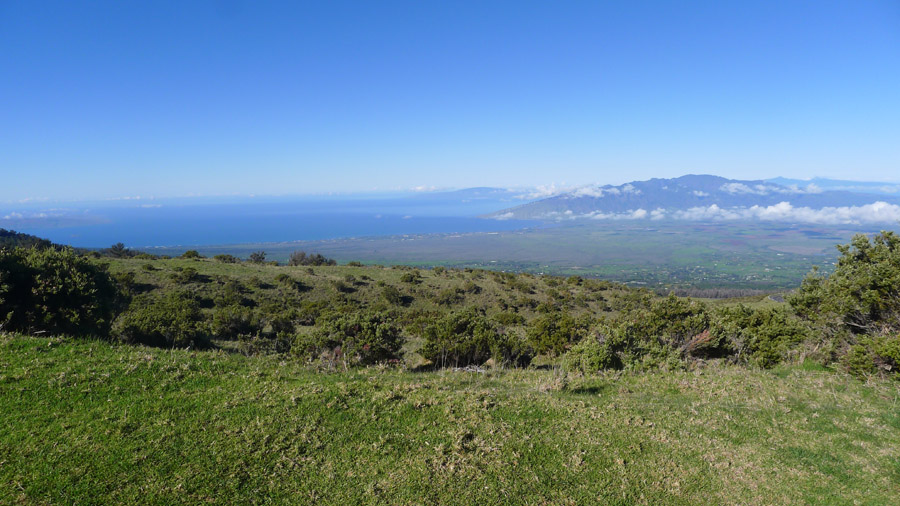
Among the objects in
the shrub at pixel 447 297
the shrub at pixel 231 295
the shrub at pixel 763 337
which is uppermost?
the shrub at pixel 763 337

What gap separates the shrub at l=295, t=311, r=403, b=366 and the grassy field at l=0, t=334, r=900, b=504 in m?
6.59

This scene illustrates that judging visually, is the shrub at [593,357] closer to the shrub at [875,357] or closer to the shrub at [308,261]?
the shrub at [875,357]

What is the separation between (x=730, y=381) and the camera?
34.4ft

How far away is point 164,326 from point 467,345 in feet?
48.8

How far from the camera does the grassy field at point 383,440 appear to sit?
5.20m

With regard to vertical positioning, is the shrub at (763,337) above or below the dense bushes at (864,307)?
below

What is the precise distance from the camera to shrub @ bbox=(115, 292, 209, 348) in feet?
54.9

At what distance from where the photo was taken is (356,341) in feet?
52.3

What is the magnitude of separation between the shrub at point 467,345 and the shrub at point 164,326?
9.08 meters

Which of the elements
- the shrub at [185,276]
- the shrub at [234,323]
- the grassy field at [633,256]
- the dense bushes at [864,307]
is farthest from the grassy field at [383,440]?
Answer: the grassy field at [633,256]

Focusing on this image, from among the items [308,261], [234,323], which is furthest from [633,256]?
[234,323]

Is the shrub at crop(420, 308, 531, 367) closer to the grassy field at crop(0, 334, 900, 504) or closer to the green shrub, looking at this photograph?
the grassy field at crop(0, 334, 900, 504)

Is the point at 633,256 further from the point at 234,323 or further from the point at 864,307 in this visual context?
the point at 864,307

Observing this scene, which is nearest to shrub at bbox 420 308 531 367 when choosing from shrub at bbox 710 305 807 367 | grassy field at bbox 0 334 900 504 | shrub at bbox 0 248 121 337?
shrub at bbox 710 305 807 367
